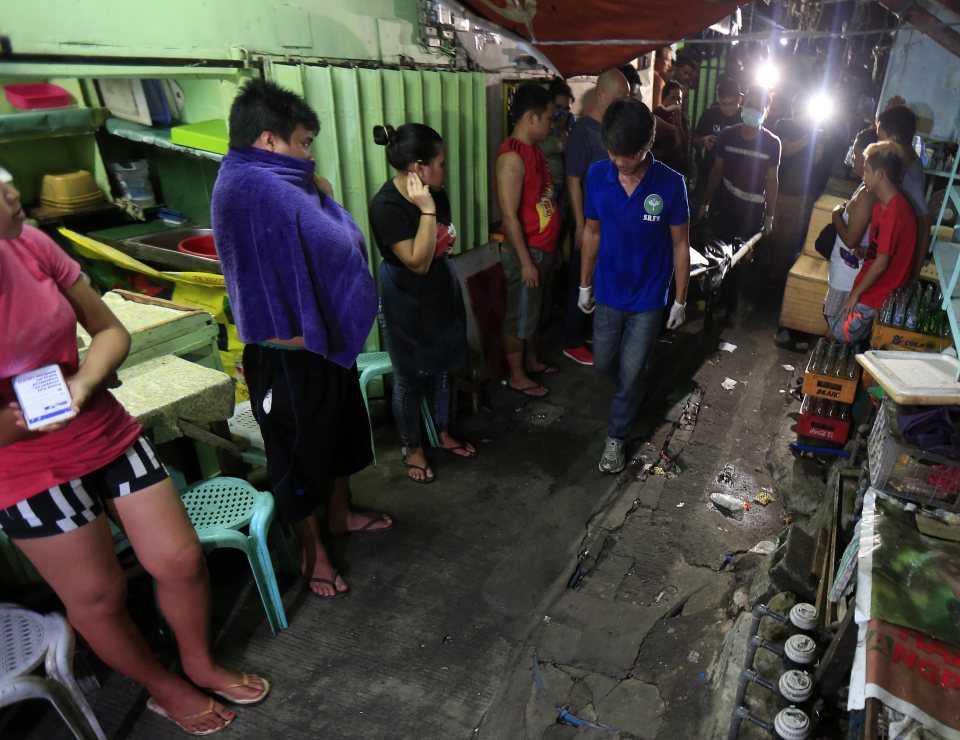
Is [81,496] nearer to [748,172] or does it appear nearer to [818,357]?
[818,357]

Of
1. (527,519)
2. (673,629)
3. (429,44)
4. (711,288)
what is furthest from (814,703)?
(429,44)

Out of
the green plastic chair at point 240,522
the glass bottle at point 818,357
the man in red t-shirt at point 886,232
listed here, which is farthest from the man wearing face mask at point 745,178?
the green plastic chair at point 240,522

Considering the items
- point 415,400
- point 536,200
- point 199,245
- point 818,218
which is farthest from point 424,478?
point 818,218

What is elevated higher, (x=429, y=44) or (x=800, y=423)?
(x=429, y=44)

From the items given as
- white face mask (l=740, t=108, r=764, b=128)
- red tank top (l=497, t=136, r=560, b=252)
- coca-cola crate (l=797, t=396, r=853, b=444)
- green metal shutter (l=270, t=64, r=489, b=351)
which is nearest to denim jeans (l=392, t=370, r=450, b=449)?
green metal shutter (l=270, t=64, r=489, b=351)

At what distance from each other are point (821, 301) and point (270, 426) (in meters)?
5.00

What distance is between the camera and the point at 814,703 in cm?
218

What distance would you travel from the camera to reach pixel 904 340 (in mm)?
3906

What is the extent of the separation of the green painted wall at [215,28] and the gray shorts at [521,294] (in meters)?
1.56

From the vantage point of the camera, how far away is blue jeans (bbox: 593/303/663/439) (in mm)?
3855

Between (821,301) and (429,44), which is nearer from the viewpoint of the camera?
(429,44)

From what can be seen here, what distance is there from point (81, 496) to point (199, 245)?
9.91ft

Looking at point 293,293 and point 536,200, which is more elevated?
point 293,293

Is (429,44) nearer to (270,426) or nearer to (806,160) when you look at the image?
(270,426)
